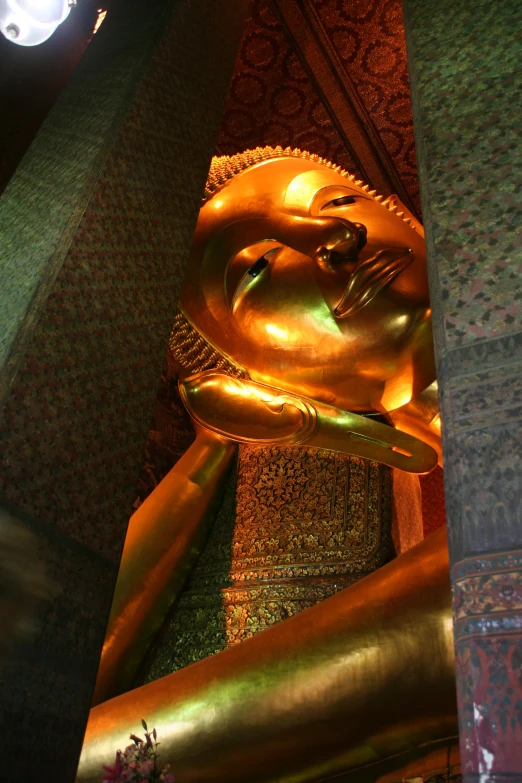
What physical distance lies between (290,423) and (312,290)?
0.49m

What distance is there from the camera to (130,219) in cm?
150

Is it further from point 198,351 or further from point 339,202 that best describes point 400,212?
point 198,351

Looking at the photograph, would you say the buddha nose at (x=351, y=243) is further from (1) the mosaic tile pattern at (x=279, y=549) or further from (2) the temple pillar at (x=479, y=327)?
(2) the temple pillar at (x=479, y=327)

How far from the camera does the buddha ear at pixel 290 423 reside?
2.32 m

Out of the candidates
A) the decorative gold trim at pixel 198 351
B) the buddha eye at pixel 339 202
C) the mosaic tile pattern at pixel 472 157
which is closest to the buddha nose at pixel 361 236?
the buddha eye at pixel 339 202

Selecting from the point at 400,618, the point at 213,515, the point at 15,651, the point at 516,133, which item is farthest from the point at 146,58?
the point at 213,515

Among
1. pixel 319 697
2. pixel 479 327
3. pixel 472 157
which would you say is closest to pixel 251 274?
pixel 319 697

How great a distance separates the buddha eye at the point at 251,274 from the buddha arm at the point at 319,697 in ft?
3.61

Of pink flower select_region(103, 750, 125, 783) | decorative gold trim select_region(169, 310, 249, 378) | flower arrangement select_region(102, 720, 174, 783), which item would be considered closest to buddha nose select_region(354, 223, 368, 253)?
decorative gold trim select_region(169, 310, 249, 378)

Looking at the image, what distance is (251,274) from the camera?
2570mm

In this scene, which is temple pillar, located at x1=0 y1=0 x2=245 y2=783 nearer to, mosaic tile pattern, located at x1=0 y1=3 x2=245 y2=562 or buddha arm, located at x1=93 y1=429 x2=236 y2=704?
mosaic tile pattern, located at x1=0 y1=3 x2=245 y2=562

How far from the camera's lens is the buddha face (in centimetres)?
242

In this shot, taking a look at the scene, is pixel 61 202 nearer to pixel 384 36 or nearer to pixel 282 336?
pixel 282 336

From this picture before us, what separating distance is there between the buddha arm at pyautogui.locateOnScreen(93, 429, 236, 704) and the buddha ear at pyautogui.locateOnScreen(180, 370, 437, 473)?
1.10 feet
